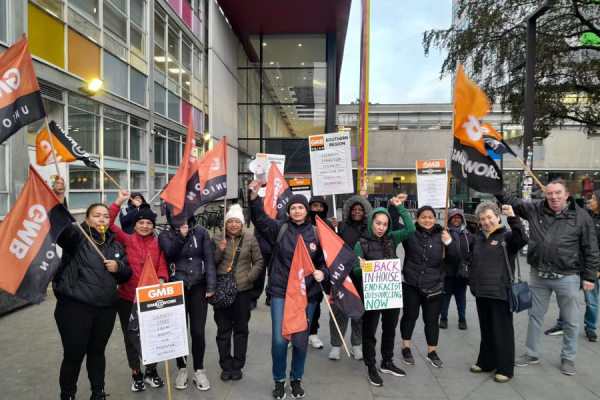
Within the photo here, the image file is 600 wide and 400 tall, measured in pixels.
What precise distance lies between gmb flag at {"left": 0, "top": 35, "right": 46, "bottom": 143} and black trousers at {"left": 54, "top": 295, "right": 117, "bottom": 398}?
5.04 ft

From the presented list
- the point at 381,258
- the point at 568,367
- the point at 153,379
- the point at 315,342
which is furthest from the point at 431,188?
the point at 153,379

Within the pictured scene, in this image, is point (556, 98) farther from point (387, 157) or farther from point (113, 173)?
point (387, 157)

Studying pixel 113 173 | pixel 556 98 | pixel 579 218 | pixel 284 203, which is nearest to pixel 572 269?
pixel 579 218

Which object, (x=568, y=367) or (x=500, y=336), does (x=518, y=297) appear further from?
(x=568, y=367)

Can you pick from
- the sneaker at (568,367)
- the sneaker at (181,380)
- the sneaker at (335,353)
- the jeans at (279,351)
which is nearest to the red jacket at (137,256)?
the sneaker at (181,380)

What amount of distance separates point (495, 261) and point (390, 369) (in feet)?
5.60

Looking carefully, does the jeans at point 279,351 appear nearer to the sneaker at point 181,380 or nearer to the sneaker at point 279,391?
the sneaker at point 279,391

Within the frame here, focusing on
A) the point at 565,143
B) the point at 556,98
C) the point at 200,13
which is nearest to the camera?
Answer: the point at 556,98

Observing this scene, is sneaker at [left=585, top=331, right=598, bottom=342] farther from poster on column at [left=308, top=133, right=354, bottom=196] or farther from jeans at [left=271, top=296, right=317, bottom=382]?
jeans at [left=271, top=296, right=317, bottom=382]

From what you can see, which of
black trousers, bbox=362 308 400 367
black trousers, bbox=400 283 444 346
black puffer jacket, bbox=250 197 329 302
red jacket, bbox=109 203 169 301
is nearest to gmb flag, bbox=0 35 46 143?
red jacket, bbox=109 203 169 301

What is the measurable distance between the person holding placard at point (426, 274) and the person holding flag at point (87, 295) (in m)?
3.07

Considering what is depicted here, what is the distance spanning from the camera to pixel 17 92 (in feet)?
10.8

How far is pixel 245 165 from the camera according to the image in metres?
24.7

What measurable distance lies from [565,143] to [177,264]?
4064 cm
